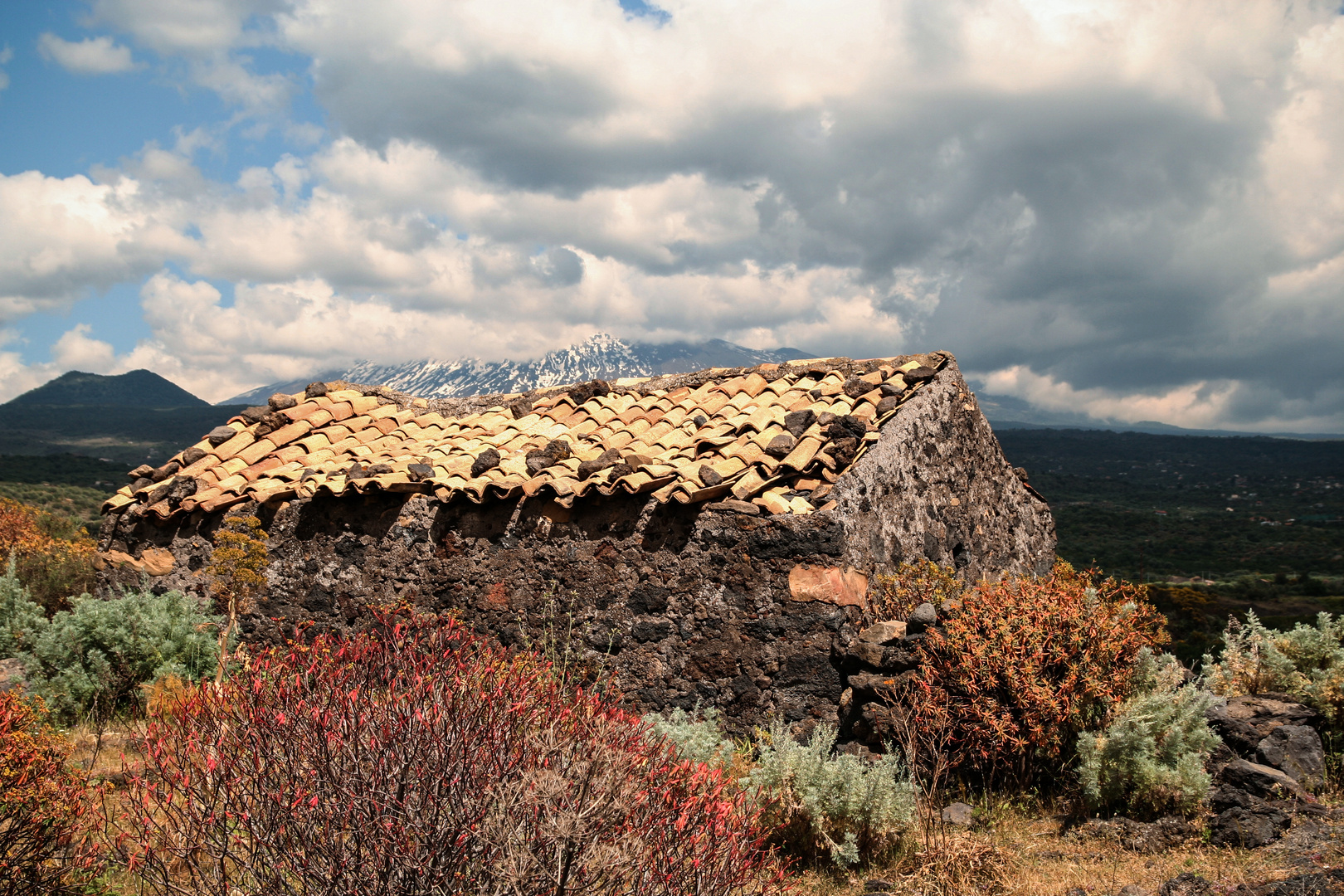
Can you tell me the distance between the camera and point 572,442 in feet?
24.3

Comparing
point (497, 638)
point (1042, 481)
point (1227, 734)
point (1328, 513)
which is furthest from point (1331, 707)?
point (1042, 481)

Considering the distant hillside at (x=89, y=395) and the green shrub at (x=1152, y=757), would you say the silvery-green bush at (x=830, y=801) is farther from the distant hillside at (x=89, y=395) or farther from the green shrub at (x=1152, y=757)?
the distant hillside at (x=89, y=395)

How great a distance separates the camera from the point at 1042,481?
54.8m

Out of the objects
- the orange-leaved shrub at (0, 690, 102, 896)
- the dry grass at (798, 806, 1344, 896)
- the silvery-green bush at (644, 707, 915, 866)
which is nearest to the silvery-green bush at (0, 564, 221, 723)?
the orange-leaved shrub at (0, 690, 102, 896)

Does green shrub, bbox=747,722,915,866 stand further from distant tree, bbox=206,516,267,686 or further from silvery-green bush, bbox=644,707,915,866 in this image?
distant tree, bbox=206,516,267,686

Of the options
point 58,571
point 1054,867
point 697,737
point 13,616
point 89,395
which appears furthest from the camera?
point 89,395

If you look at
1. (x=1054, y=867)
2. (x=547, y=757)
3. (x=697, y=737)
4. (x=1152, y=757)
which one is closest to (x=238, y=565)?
(x=697, y=737)

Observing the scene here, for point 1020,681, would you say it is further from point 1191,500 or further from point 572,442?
point 1191,500

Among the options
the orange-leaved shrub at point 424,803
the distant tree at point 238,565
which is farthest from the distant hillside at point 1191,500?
the distant tree at point 238,565

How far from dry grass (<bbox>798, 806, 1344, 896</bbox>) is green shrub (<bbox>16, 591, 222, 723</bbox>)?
17.5ft

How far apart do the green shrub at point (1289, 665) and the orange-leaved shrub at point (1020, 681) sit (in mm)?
990

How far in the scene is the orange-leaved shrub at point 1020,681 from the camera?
5062 millimetres

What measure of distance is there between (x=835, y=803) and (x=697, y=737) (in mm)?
945

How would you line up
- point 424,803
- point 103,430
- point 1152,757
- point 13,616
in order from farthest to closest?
point 103,430 → point 13,616 → point 1152,757 → point 424,803
